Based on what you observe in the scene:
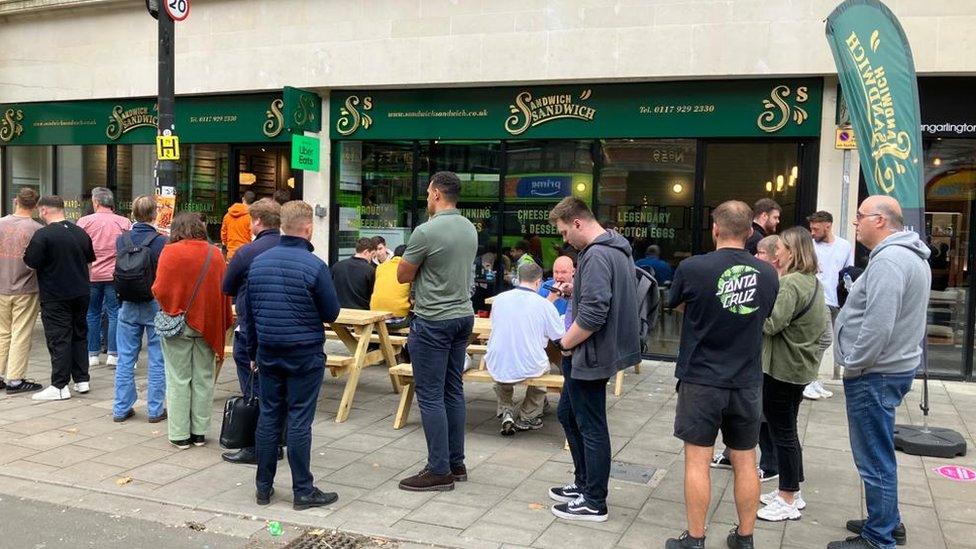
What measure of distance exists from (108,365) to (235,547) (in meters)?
5.51

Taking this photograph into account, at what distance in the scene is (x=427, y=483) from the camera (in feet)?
17.1

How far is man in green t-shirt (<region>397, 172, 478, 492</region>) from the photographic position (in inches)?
200

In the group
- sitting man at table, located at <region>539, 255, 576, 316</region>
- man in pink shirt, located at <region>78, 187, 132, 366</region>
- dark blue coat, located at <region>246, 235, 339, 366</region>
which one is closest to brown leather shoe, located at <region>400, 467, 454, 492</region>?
dark blue coat, located at <region>246, 235, 339, 366</region>

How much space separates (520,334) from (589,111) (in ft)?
16.4

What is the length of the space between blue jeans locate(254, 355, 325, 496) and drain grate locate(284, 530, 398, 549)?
430mm

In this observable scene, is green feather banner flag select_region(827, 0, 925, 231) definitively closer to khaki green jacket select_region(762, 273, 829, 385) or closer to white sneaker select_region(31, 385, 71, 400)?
khaki green jacket select_region(762, 273, 829, 385)

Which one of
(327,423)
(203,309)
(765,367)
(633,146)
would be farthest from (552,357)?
(633,146)

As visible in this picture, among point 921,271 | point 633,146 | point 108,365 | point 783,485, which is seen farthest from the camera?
point 633,146

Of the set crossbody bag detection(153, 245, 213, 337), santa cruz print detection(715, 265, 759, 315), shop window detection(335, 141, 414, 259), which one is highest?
shop window detection(335, 141, 414, 259)

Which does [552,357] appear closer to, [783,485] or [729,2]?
[783,485]

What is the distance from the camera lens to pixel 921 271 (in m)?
4.29

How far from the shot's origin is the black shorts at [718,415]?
13.5 ft

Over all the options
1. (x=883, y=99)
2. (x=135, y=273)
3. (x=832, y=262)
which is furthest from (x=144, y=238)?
(x=832, y=262)

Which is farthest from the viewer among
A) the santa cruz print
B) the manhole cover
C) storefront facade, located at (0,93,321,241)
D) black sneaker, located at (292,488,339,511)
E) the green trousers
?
storefront facade, located at (0,93,321,241)
